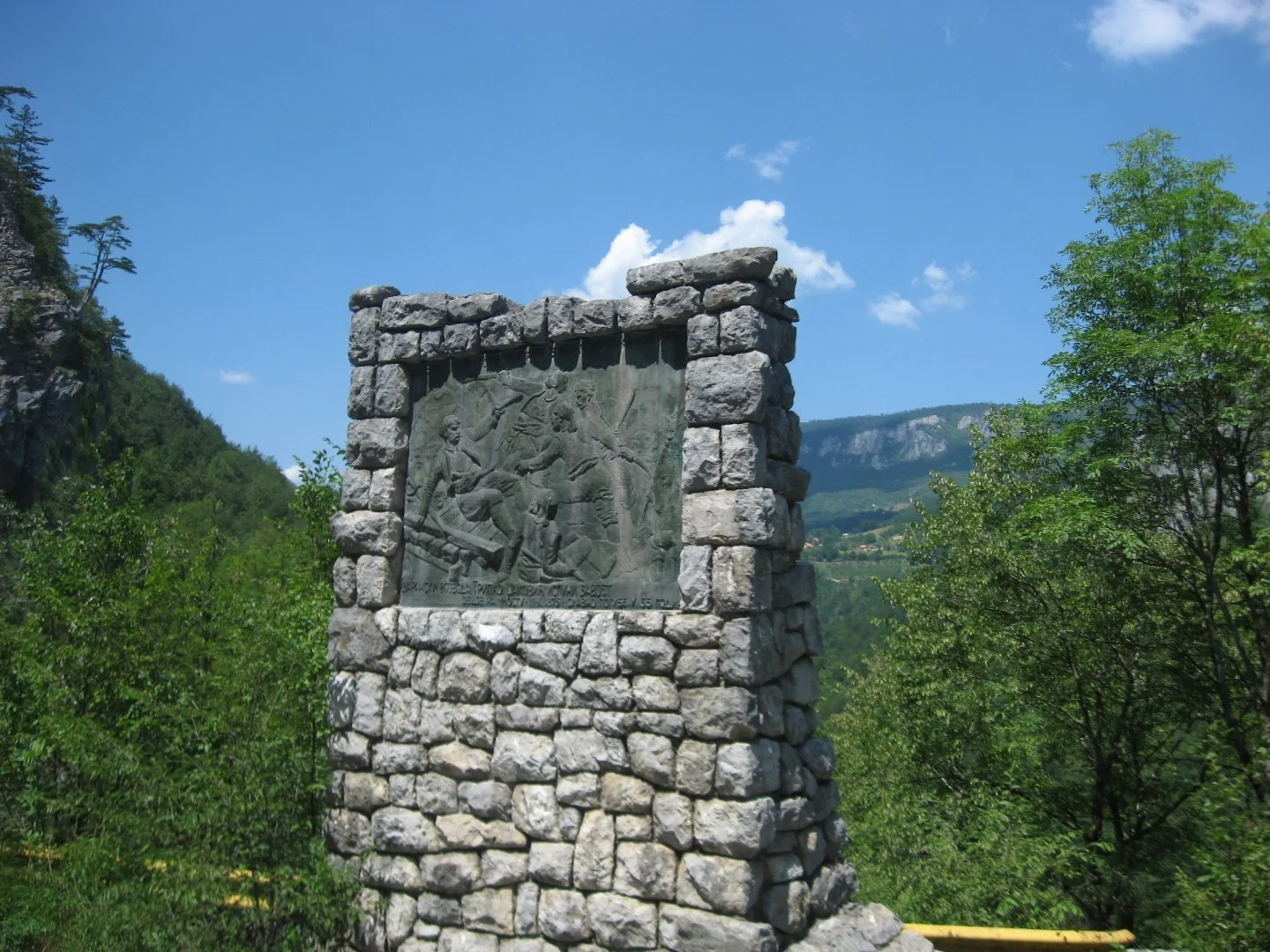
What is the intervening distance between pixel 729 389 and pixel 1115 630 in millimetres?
9901

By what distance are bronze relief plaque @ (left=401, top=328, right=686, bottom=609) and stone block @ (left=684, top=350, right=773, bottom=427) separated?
21 centimetres

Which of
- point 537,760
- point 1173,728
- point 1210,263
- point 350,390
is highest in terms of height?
point 1210,263

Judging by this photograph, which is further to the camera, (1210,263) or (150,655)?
(1210,263)

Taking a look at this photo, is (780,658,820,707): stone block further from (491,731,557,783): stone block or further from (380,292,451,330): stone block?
(380,292,451,330): stone block

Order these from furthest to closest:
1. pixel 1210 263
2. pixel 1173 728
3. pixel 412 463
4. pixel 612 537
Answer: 1. pixel 1173 728
2. pixel 1210 263
3. pixel 412 463
4. pixel 612 537

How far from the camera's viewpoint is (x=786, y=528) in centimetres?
574

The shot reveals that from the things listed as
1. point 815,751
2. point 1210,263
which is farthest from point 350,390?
point 1210,263

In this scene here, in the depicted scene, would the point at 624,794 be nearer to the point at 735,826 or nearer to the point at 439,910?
the point at 735,826

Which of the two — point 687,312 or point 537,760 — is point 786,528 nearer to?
point 687,312

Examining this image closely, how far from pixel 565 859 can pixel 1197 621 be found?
10.3m

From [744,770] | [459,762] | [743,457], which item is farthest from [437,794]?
[743,457]

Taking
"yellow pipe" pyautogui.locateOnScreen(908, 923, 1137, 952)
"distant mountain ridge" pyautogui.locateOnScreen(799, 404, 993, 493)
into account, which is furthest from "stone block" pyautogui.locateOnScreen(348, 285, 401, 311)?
"distant mountain ridge" pyautogui.locateOnScreen(799, 404, 993, 493)

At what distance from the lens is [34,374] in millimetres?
33688

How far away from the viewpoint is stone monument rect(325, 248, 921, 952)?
17.6 feet
